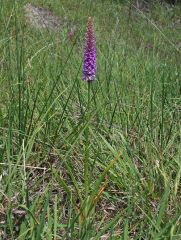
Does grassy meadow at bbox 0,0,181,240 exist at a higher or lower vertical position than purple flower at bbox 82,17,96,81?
lower

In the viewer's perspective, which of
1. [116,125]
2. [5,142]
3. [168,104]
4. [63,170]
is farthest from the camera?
[168,104]

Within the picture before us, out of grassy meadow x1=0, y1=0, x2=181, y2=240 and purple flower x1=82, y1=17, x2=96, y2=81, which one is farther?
purple flower x1=82, y1=17, x2=96, y2=81

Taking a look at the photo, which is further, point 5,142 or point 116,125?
point 116,125

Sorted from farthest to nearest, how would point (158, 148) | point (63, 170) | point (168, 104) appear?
1. point (168, 104)
2. point (158, 148)
3. point (63, 170)

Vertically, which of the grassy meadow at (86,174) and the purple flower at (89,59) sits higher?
the purple flower at (89,59)

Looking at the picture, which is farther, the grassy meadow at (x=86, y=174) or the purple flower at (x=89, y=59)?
the purple flower at (x=89, y=59)

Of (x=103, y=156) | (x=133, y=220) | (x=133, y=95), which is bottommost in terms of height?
(x=133, y=220)

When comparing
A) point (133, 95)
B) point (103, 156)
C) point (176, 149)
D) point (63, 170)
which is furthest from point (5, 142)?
point (133, 95)

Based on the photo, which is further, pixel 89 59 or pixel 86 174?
pixel 89 59

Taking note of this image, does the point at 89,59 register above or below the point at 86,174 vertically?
above

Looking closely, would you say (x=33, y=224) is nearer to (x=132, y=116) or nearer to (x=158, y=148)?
(x=158, y=148)

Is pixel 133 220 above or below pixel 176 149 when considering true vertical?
below

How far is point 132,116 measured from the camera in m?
2.29

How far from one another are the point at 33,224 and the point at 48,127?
679 mm
